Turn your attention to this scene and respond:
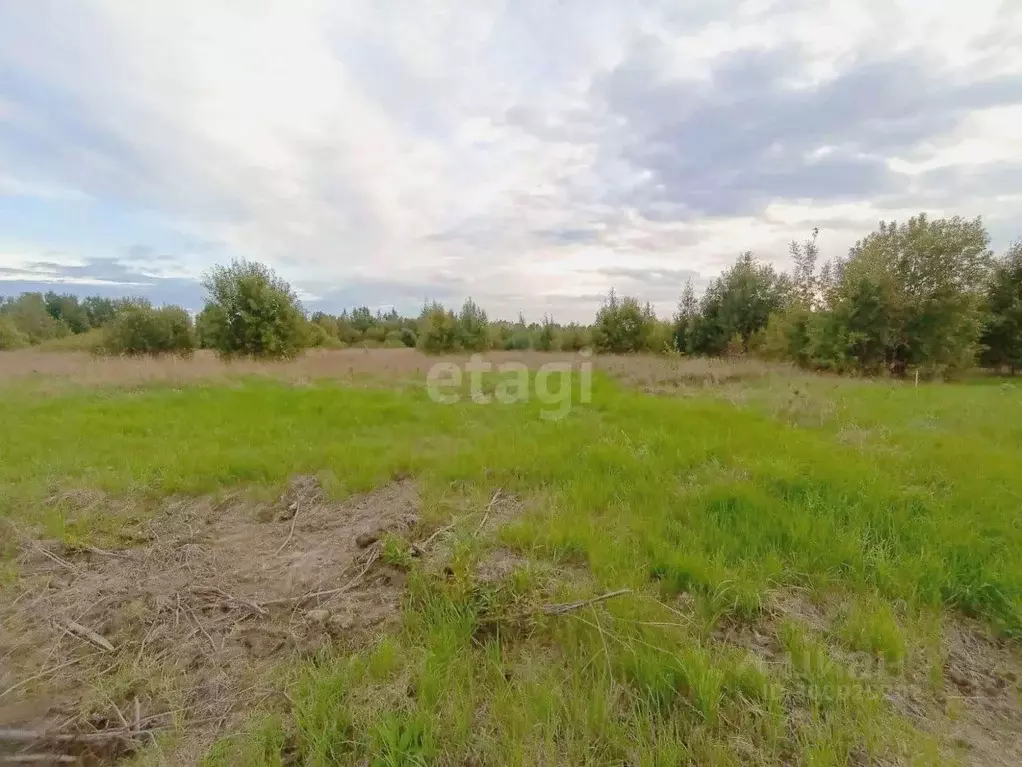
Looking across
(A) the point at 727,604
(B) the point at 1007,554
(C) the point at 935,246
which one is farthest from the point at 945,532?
(C) the point at 935,246

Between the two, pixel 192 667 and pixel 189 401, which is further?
pixel 189 401

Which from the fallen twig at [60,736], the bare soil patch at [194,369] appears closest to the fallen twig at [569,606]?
the fallen twig at [60,736]

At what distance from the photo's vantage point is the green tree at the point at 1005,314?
17062 mm

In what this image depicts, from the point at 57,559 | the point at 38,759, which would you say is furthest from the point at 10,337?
the point at 38,759

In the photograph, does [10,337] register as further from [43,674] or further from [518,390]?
[43,674]

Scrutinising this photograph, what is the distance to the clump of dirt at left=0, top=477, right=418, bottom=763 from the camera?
→ 70.8 inches

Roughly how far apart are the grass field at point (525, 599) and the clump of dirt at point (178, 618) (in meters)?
0.01

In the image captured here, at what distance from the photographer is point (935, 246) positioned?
1530 cm

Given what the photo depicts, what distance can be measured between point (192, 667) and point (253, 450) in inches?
125

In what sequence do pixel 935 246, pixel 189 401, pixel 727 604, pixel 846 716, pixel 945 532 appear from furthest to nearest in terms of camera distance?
pixel 935 246
pixel 189 401
pixel 945 532
pixel 727 604
pixel 846 716

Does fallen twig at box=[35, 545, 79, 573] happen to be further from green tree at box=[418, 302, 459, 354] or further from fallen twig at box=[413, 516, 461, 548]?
green tree at box=[418, 302, 459, 354]

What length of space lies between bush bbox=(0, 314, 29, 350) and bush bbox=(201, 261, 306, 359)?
59.1 feet

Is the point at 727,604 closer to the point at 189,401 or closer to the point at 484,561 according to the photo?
the point at 484,561

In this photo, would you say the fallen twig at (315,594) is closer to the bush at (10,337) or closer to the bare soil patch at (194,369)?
the bare soil patch at (194,369)
